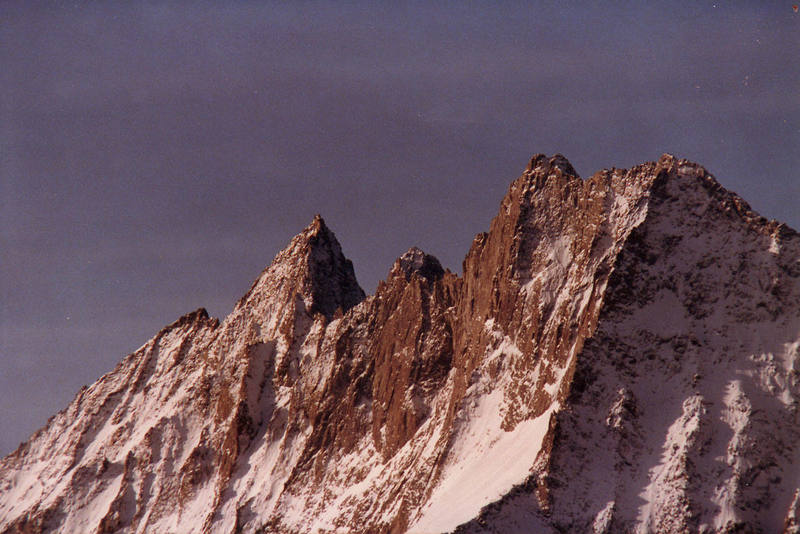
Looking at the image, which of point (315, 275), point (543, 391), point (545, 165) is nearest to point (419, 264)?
point (315, 275)

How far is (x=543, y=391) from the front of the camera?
118 metres

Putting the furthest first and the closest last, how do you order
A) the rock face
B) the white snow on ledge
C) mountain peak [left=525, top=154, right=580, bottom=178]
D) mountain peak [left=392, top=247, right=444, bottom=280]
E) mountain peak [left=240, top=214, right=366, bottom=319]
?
mountain peak [left=240, top=214, right=366, bottom=319]
mountain peak [left=392, top=247, right=444, bottom=280]
mountain peak [left=525, top=154, right=580, bottom=178]
the white snow on ledge
the rock face

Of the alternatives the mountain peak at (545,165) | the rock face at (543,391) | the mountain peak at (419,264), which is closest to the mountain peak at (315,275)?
the rock face at (543,391)

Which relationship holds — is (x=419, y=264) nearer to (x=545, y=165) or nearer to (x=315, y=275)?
(x=315, y=275)

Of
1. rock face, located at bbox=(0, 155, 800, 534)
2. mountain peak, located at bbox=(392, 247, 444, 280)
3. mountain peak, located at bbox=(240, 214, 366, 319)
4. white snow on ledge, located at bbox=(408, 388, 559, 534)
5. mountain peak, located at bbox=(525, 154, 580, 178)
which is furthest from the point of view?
mountain peak, located at bbox=(240, 214, 366, 319)

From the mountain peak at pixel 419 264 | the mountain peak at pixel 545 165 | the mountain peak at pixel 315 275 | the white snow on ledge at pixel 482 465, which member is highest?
the mountain peak at pixel 315 275

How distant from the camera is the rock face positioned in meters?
107

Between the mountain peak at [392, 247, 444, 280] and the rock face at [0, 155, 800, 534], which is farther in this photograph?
the mountain peak at [392, 247, 444, 280]

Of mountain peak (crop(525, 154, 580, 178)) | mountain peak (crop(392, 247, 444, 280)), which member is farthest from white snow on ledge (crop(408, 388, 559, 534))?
mountain peak (crop(392, 247, 444, 280))

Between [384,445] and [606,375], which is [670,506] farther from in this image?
[384,445]

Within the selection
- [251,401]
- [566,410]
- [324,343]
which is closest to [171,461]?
[251,401]

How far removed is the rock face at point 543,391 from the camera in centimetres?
10706

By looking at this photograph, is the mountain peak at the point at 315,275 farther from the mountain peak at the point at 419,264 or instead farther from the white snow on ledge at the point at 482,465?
the white snow on ledge at the point at 482,465

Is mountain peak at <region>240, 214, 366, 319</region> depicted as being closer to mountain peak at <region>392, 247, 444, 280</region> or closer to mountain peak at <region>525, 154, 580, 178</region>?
mountain peak at <region>392, 247, 444, 280</region>
